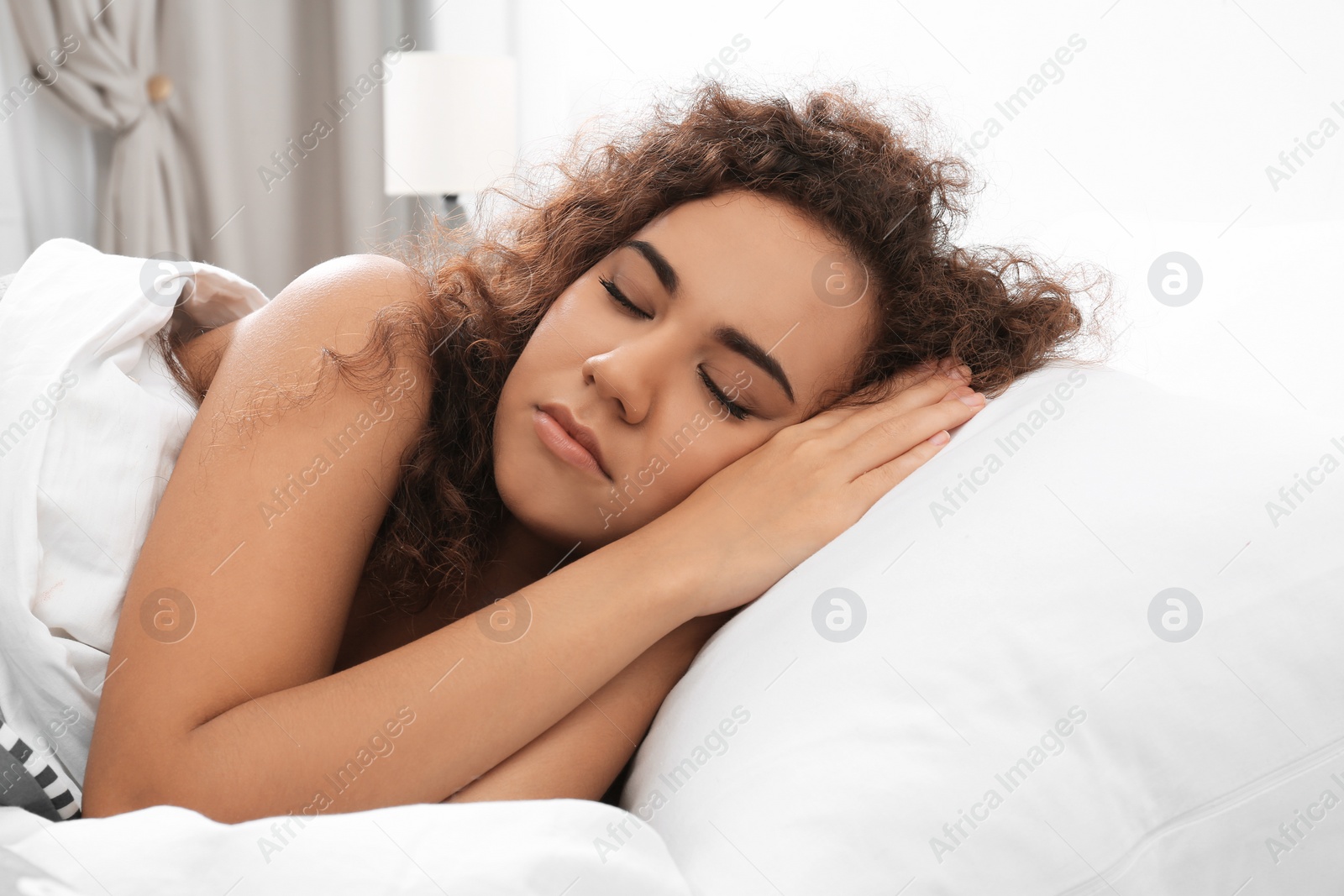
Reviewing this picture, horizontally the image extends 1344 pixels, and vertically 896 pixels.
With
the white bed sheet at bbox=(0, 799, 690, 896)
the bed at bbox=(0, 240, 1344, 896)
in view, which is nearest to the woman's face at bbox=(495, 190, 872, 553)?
the bed at bbox=(0, 240, 1344, 896)

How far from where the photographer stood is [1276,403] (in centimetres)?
101

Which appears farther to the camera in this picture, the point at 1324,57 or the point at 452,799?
the point at 1324,57

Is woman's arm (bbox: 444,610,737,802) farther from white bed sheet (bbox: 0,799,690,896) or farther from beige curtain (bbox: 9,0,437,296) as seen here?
beige curtain (bbox: 9,0,437,296)

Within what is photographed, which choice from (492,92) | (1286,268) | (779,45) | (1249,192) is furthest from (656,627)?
(492,92)

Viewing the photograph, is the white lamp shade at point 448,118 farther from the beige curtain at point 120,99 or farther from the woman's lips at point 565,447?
the woman's lips at point 565,447

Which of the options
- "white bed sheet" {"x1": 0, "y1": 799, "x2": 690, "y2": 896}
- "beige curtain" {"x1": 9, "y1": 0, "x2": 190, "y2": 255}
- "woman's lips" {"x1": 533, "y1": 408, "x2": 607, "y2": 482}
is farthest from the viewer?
"beige curtain" {"x1": 9, "y1": 0, "x2": 190, "y2": 255}

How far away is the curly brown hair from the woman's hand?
2.4 inches

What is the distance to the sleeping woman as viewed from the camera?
2.58 feet

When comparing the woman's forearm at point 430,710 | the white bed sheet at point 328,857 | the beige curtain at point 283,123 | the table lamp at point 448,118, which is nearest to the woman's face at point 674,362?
the woman's forearm at point 430,710

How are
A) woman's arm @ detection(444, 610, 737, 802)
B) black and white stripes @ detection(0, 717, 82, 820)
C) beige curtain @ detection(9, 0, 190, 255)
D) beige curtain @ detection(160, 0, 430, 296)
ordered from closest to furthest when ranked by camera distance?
black and white stripes @ detection(0, 717, 82, 820) < woman's arm @ detection(444, 610, 737, 802) < beige curtain @ detection(9, 0, 190, 255) < beige curtain @ detection(160, 0, 430, 296)

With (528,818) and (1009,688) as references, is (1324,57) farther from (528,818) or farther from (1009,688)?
(528,818)

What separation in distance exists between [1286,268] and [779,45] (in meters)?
1.49

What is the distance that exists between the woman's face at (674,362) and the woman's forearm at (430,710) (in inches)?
4.3

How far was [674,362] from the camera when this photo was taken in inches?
→ 37.4
